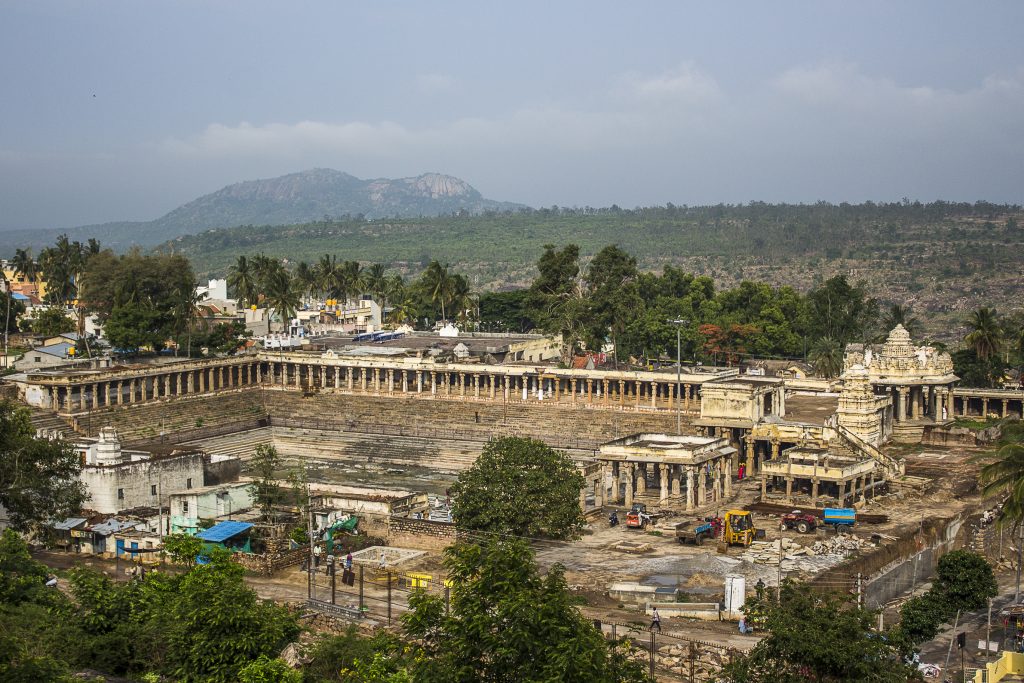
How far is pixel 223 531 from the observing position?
47344mm

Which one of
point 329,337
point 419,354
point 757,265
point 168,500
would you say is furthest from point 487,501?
point 757,265

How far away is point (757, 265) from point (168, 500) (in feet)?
500

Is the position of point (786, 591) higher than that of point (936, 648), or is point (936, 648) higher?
point (786, 591)

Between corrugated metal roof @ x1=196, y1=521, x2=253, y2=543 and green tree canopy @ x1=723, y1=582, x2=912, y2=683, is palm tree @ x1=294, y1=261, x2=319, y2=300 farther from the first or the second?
green tree canopy @ x1=723, y1=582, x2=912, y2=683

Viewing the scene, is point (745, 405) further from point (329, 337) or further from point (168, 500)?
point (329, 337)

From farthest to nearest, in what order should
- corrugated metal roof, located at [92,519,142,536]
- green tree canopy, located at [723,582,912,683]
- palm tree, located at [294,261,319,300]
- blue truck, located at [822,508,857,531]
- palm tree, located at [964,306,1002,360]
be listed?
palm tree, located at [294,261,319,300] → palm tree, located at [964,306,1002,360] → blue truck, located at [822,508,857,531] → corrugated metal roof, located at [92,519,142,536] → green tree canopy, located at [723,582,912,683]

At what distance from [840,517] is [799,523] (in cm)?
155

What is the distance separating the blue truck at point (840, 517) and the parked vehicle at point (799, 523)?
1.58ft

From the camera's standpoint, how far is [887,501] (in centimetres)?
5550

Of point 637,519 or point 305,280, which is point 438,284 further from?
point 637,519

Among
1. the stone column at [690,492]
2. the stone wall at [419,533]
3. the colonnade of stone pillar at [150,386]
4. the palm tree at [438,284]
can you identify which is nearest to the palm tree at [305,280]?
the palm tree at [438,284]

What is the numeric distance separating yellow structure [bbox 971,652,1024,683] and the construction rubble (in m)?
11.1

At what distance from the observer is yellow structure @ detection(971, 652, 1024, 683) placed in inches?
1254

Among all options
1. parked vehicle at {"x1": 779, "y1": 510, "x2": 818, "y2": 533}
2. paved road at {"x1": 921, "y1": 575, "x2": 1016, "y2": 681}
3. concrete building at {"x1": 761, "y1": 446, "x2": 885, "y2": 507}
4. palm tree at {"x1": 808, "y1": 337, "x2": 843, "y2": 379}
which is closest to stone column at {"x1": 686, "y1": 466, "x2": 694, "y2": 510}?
concrete building at {"x1": 761, "y1": 446, "x2": 885, "y2": 507}
